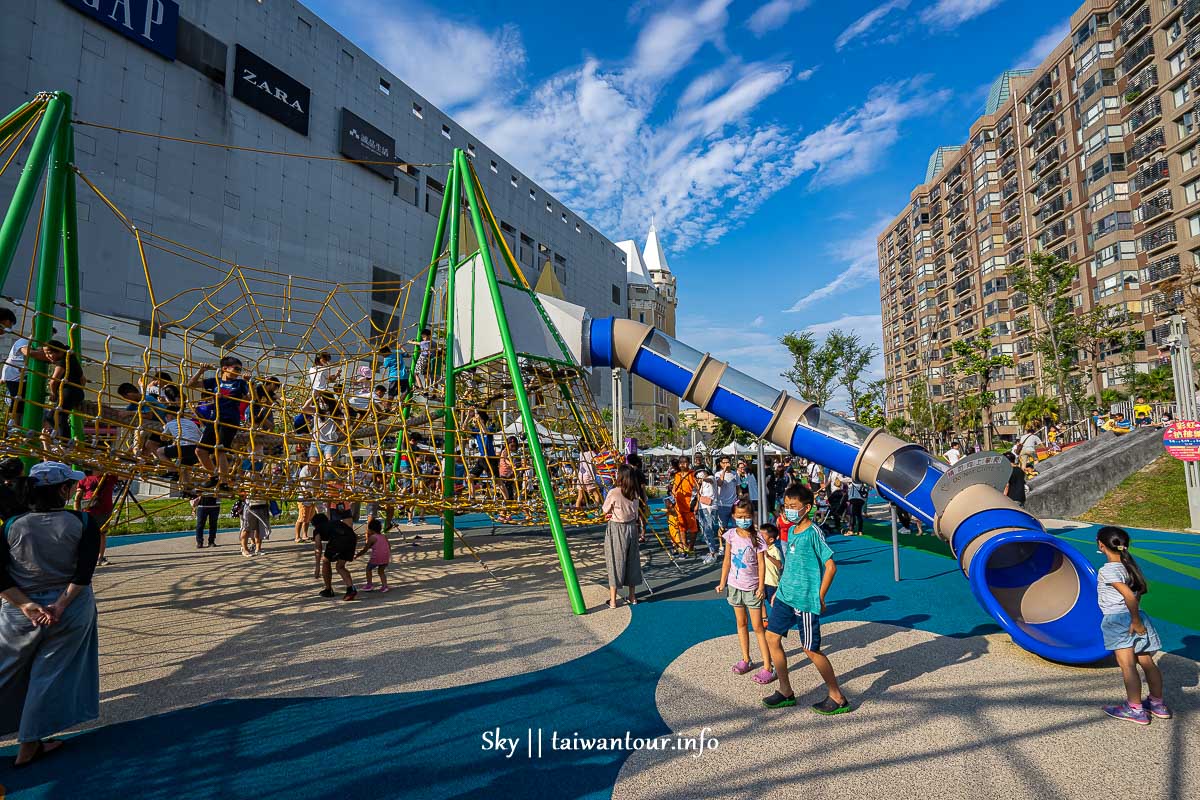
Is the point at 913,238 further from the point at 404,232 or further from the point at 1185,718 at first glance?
the point at 1185,718

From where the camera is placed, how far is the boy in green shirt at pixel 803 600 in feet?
14.4

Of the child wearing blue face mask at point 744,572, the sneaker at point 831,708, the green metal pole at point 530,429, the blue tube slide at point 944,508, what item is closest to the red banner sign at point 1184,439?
the blue tube slide at point 944,508

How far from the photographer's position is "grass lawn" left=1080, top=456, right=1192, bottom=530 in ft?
44.6

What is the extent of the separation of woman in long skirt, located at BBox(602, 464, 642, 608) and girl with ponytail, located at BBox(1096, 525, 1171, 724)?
181 inches

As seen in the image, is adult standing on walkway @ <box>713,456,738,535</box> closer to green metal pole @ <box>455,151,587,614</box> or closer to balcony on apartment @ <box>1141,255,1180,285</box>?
green metal pole @ <box>455,151,587,614</box>

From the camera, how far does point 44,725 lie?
3.78 metres

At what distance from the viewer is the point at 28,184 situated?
566 cm

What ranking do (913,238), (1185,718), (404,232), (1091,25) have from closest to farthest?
(1185,718) → (404,232) → (1091,25) → (913,238)

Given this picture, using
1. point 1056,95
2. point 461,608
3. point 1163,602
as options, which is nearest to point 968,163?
point 1056,95

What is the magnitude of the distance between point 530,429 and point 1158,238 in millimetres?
51386

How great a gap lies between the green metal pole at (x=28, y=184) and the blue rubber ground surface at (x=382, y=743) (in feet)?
12.9

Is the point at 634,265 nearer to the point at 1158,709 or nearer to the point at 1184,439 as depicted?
the point at 1184,439

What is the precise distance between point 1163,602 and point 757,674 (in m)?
5.92

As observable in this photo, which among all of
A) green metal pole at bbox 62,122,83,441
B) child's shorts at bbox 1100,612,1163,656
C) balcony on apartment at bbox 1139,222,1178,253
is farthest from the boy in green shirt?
balcony on apartment at bbox 1139,222,1178,253
